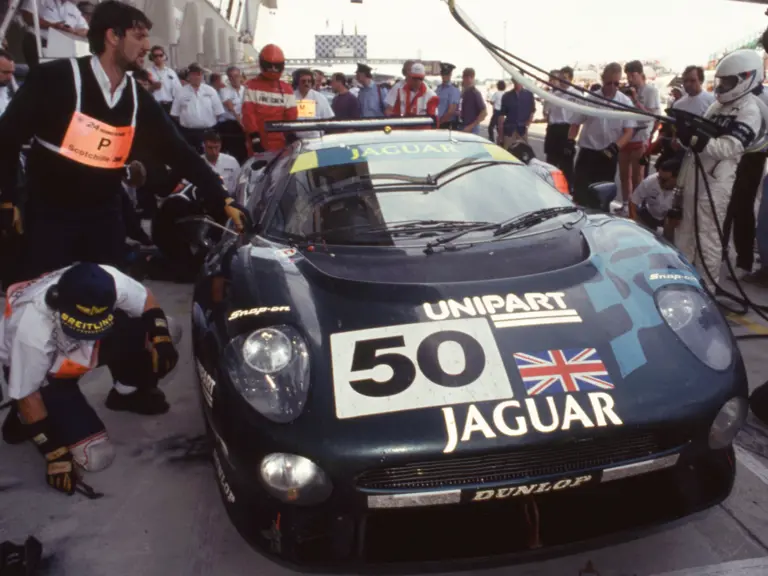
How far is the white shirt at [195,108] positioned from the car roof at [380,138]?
16.5 ft

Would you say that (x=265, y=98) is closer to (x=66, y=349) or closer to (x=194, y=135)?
(x=194, y=135)

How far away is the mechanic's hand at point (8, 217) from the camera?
270 cm

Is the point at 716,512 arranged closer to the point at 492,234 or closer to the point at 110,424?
the point at 492,234

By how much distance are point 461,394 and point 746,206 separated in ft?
14.4

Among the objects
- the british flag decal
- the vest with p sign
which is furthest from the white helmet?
the vest with p sign

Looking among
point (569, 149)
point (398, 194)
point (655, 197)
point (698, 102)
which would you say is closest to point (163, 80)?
point (569, 149)

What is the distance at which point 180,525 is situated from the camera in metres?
2.31

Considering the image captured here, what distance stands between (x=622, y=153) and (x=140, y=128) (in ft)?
18.8

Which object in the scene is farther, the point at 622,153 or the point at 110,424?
the point at 622,153

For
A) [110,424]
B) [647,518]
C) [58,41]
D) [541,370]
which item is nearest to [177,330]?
[110,424]

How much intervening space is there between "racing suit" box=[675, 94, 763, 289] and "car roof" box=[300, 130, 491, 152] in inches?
59.9

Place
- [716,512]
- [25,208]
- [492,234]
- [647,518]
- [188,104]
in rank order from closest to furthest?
→ [647,518] < [716,512] < [492,234] < [25,208] < [188,104]

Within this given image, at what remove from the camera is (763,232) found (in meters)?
4.53

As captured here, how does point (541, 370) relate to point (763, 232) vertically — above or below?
above
